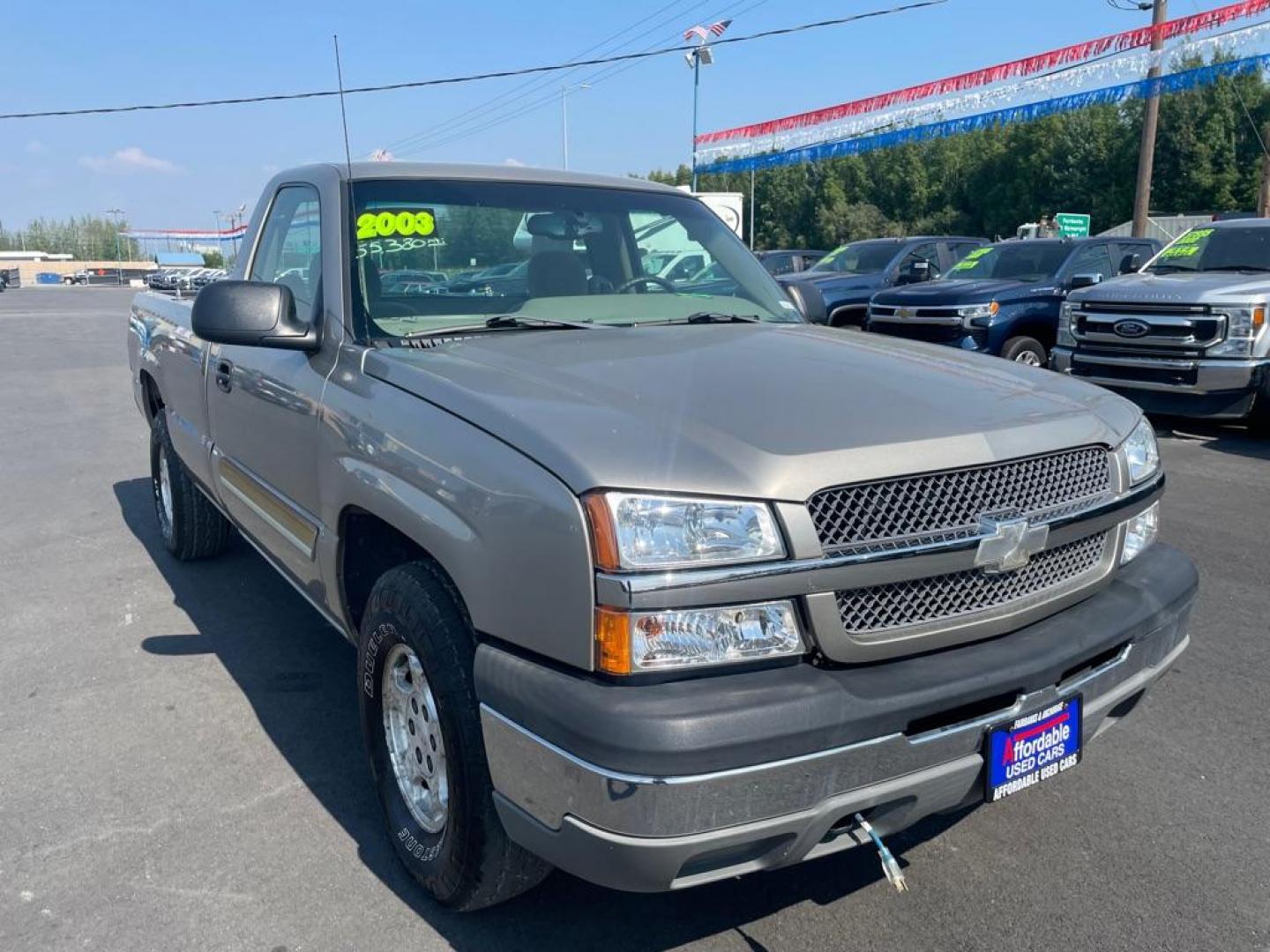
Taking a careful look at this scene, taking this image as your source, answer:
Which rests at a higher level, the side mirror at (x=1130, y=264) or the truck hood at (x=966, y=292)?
the side mirror at (x=1130, y=264)

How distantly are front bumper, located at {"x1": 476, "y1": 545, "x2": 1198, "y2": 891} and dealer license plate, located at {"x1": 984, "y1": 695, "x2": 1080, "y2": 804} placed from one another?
0.10ft

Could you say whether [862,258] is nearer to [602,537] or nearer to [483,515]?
[483,515]

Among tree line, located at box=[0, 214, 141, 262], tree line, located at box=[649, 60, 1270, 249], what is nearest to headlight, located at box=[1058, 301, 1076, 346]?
tree line, located at box=[649, 60, 1270, 249]

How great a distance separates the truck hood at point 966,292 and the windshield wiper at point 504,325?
8545 mm

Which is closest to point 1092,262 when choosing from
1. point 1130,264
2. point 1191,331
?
point 1130,264

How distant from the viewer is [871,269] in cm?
1551

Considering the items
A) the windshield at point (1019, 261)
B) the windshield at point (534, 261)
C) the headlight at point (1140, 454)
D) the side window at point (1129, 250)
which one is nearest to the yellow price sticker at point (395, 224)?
the windshield at point (534, 261)

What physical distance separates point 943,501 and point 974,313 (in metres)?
9.24

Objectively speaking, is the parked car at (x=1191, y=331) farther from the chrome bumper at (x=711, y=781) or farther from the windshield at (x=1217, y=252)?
the chrome bumper at (x=711, y=781)

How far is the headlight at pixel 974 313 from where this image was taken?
10.9 meters

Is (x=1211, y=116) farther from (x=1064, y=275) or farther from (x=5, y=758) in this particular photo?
(x=5, y=758)

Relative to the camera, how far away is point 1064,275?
11375 millimetres

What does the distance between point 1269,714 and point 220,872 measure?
344 cm

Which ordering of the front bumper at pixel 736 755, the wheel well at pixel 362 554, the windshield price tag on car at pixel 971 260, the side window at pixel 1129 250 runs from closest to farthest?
1. the front bumper at pixel 736 755
2. the wheel well at pixel 362 554
3. the side window at pixel 1129 250
4. the windshield price tag on car at pixel 971 260
